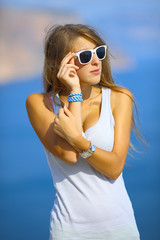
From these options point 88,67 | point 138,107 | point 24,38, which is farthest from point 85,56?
point 24,38

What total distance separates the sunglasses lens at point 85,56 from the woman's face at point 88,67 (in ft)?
0.08

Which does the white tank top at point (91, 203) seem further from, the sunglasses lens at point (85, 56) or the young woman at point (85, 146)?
the sunglasses lens at point (85, 56)

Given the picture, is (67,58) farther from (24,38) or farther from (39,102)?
(24,38)

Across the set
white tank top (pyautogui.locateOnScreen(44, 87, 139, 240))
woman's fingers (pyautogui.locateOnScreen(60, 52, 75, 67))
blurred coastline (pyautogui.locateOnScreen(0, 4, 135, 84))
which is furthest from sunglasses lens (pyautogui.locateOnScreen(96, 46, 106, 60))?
blurred coastline (pyautogui.locateOnScreen(0, 4, 135, 84))

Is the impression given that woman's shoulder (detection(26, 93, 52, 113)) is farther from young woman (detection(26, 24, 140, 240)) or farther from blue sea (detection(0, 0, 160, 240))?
blue sea (detection(0, 0, 160, 240))

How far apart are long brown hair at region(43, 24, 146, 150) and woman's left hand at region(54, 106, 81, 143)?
0.87ft

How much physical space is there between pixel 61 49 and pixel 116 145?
60cm

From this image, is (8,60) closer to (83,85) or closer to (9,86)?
(9,86)

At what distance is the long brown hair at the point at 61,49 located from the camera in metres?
2.16

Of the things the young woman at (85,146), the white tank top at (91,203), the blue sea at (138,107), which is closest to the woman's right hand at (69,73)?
the young woman at (85,146)

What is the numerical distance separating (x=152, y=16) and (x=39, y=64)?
6.21 ft

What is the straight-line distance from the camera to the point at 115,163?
1.95 metres

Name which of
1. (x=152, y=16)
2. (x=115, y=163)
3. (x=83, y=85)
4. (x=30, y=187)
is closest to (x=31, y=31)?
(x=152, y=16)

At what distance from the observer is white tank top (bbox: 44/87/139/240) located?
198cm
